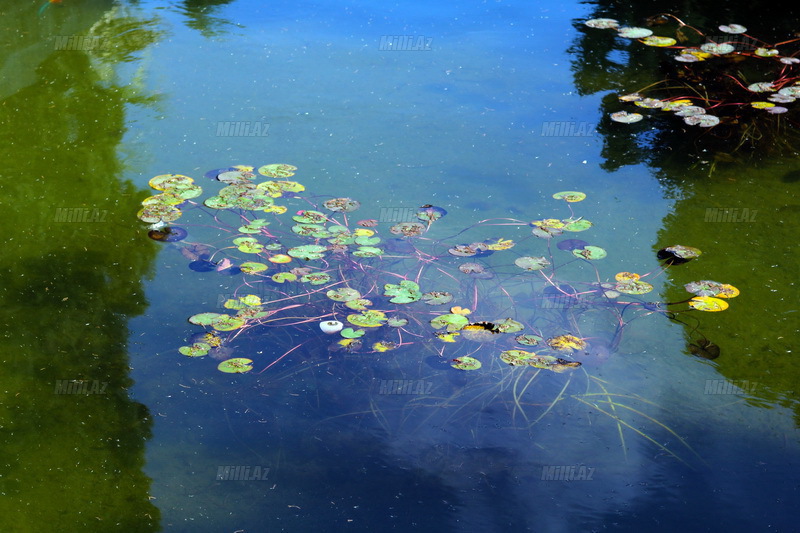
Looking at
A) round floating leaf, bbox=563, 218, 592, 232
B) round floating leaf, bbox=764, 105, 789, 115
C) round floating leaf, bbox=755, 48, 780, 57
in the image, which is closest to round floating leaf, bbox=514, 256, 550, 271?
round floating leaf, bbox=563, 218, 592, 232

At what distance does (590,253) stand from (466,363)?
A: 32.9 inches

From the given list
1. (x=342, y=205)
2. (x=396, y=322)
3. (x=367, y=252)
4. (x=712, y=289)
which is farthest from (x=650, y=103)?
(x=396, y=322)

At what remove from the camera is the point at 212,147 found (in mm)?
3902

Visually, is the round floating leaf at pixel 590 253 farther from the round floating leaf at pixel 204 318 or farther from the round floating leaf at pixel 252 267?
the round floating leaf at pixel 204 318

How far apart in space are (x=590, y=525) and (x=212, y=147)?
8.51 feet

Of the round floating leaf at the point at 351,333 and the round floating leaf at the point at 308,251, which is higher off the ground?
the round floating leaf at the point at 308,251

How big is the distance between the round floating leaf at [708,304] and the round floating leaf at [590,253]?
1.30 ft

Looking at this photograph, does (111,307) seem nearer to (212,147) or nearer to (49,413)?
(49,413)

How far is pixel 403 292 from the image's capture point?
2920 millimetres

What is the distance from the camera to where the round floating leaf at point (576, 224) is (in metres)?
3.32

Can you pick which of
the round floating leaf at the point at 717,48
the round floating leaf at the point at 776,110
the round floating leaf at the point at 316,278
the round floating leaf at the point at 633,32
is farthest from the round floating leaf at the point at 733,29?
the round floating leaf at the point at 316,278

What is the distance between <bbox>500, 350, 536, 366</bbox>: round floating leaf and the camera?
2.65 meters

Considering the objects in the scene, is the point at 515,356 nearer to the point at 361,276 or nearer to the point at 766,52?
the point at 361,276

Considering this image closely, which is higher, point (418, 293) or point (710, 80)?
point (710, 80)
